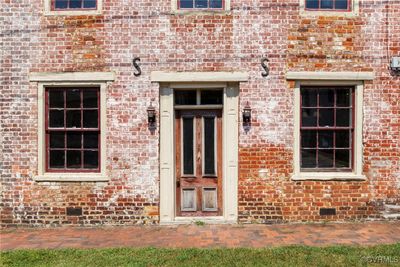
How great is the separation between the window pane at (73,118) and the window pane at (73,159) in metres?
0.52

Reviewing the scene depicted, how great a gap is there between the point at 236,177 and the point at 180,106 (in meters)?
1.79

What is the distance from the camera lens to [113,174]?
8148 millimetres

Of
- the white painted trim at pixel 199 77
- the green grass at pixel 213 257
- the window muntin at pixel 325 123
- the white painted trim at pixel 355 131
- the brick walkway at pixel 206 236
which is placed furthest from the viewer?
the window muntin at pixel 325 123

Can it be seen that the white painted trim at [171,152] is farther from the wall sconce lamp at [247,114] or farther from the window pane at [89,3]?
the window pane at [89,3]

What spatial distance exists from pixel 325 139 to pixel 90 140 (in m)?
4.68

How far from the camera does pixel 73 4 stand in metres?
8.26

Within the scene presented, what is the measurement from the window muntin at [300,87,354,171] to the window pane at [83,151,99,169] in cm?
408

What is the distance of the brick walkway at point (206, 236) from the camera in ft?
22.4

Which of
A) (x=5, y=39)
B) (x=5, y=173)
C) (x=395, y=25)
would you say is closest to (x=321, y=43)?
(x=395, y=25)

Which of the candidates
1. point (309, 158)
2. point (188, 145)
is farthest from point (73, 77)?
point (309, 158)

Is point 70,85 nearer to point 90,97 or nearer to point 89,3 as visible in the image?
point 90,97

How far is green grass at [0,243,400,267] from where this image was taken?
5754mm

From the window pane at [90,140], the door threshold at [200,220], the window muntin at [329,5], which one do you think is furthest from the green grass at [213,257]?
the window muntin at [329,5]

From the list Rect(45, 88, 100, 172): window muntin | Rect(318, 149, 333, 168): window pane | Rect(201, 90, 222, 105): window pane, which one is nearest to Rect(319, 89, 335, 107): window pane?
Rect(318, 149, 333, 168): window pane
